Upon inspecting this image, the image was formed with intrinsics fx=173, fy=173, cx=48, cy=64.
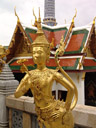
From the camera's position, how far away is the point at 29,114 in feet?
10.4

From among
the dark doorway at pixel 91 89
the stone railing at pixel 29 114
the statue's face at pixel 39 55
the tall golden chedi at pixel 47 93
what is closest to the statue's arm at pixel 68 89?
the tall golden chedi at pixel 47 93

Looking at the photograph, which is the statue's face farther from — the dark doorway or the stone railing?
the dark doorway

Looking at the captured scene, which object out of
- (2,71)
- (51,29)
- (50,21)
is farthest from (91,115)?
(50,21)

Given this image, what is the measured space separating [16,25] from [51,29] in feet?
8.55

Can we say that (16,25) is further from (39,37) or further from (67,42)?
(39,37)

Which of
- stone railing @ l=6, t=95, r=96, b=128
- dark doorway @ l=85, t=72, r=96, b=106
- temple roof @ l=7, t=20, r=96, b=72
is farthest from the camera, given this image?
dark doorway @ l=85, t=72, r=96, b=106

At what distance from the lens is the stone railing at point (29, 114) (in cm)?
240

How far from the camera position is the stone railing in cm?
240

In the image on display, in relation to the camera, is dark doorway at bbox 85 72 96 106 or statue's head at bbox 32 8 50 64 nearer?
statue's head at bbox 32 8 50 64

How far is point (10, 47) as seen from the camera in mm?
9953

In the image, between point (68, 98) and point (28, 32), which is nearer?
point (68, 98)

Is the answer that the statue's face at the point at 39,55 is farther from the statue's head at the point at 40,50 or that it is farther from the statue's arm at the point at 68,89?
the statue's arm at the point at 68,89

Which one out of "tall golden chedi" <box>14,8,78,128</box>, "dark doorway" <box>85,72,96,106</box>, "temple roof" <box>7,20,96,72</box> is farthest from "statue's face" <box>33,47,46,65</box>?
"dark doorway" <box>85,72,96,106</box>

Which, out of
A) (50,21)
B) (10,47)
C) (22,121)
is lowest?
(22,121)
